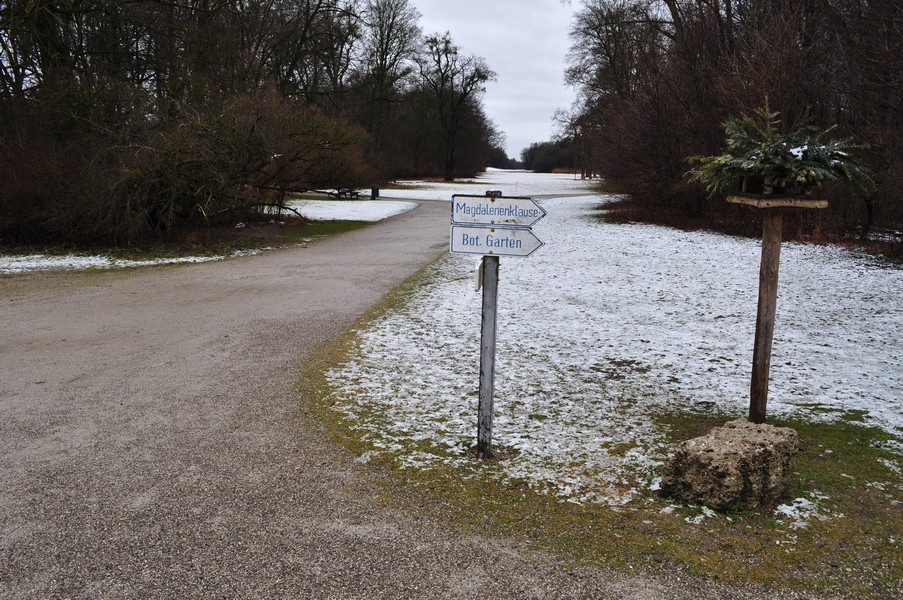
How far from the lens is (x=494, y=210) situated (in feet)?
13.8

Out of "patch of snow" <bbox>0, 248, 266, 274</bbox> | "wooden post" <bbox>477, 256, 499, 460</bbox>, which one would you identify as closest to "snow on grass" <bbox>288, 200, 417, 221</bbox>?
"patch of snow" <bbox>0, 248, 266, 274</bbox>

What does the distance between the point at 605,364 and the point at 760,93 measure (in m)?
14.4

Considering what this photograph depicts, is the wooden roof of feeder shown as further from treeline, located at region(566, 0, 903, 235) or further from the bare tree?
the bare tree

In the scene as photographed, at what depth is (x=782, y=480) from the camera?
3.86 m

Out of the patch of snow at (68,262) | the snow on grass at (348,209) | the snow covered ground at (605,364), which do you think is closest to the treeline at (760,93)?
the snow covered ground at (605,364)

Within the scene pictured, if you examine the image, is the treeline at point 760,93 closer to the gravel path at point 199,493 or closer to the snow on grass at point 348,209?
the snow on grass at point 348,209

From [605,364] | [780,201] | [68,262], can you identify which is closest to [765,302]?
[780,201]

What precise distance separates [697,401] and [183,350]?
17.9ft

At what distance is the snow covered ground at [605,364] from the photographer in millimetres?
4785

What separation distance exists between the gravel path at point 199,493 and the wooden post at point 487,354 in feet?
2.83

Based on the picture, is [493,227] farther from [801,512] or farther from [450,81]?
[450,81]

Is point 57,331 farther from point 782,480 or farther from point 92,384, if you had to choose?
point 782,480

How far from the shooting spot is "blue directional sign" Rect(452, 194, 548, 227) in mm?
4164

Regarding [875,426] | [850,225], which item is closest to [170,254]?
[875,426]
